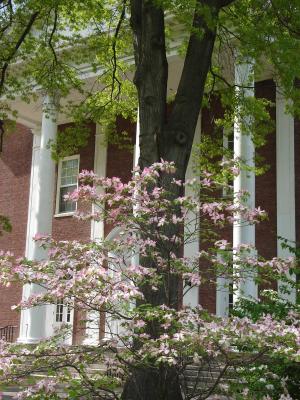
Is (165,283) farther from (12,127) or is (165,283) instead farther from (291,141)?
(291,141)

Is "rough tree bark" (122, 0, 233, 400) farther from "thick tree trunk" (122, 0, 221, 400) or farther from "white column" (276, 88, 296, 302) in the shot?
"white column" (276, 88, 296, 302)

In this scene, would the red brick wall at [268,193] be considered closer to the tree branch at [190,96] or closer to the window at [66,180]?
the window at [66,180]

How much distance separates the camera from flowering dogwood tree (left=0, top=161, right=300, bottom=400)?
516cm

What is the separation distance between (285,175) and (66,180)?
388 inches

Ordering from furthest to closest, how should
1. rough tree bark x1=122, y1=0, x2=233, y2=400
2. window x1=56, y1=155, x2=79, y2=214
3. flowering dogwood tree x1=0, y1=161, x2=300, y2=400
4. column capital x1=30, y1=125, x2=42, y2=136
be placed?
1. column capital x1=30, y1=125, x2=42, y2=136
2. window x1=56, y1=155, x2=79, y2=214
3. rough tree bark x1=122, y1=0, x2=233, y2=400
4. flowering dogwood tree x1=0, y1=161, x2=300, y2=400

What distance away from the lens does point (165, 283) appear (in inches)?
254

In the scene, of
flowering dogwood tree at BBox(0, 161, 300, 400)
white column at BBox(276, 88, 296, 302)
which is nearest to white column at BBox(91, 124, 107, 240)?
white column at BBox(276, 88, 296, 302)

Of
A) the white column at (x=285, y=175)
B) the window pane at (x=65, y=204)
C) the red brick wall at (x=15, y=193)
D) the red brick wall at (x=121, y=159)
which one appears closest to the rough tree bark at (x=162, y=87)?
the white column at (x=285, y=175)

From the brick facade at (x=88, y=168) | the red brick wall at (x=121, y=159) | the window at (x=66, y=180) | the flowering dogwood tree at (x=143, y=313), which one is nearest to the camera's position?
the flowering dogwood tree at (x=143, y=313)

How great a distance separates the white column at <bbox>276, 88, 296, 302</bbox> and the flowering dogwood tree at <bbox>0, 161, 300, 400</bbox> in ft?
37.8

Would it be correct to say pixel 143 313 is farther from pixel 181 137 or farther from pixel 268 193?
pixel 268 193

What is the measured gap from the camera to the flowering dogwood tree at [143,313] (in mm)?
5160

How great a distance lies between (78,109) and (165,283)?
27.7 feet

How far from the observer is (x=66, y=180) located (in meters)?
25.0
